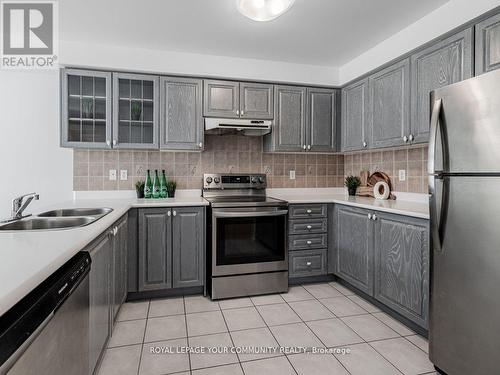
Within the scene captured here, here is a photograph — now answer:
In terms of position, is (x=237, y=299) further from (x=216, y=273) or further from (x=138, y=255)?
(x=138, y=255)

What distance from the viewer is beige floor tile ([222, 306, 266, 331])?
2303 millimetres

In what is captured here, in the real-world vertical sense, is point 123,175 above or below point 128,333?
above

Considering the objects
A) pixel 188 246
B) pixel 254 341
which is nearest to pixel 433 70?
pixel 254 341

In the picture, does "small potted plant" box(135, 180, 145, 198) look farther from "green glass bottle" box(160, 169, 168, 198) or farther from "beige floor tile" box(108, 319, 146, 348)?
"beige floor tile" box(108, 319, 146, 348)

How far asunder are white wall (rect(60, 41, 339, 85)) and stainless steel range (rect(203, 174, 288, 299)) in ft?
A: 4.37

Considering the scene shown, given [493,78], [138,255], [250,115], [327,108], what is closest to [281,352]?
[138,255]

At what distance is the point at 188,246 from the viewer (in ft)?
9.20

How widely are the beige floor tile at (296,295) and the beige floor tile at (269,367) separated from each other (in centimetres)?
93

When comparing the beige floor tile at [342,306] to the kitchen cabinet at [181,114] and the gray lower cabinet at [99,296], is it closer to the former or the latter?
the gray lower cabinet at [99,296]

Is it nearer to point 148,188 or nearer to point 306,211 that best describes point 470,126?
point 306,211

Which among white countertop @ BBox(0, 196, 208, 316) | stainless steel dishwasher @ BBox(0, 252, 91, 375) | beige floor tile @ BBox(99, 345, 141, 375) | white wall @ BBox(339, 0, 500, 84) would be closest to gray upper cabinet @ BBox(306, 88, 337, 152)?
white wall @ BBox(339, 0, 500, 84)

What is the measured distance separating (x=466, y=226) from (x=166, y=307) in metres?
2.25

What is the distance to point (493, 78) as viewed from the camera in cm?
139

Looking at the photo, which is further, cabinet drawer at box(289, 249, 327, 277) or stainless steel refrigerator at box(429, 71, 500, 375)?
cabinet drawer at box(289, 249, 327, 277)
